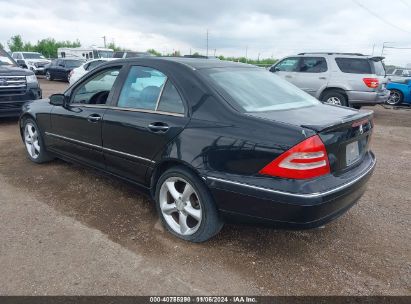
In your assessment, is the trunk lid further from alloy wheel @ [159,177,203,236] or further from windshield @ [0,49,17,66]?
windshield @ [0,49,17,66]

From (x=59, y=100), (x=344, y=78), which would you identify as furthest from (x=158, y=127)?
(x=344, y=78)

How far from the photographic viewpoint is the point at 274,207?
2.45 m

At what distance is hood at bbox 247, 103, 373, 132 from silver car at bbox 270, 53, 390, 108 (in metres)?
7.27

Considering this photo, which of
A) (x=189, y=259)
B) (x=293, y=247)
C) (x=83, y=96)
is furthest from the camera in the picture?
(x=83, y=96)

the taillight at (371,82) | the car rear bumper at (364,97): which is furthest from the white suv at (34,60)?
the taillight at (371,82)

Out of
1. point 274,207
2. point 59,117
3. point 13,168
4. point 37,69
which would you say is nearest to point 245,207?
point 274,207

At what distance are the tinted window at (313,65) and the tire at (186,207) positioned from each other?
8372mm

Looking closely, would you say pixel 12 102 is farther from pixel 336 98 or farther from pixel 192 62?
pixel 336 98

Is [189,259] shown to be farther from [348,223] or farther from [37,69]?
[37,69]

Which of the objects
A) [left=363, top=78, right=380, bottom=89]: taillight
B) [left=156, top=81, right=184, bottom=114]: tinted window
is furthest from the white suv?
[left=156, top=81, right=184, bottom=114]: tinted window

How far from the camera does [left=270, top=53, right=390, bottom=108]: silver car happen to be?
9602 millimetres

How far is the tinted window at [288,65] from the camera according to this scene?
10770mm

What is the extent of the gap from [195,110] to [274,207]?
1.02m

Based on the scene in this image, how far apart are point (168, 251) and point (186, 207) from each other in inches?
15.6
